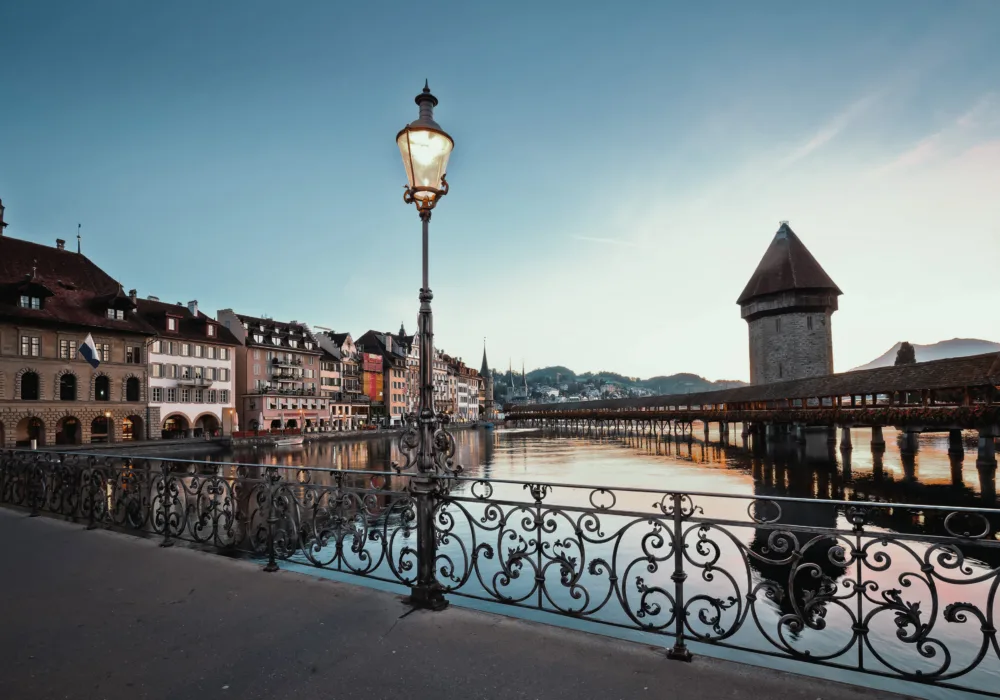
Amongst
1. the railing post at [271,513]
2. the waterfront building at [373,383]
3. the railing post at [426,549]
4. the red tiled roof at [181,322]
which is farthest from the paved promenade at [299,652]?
the waterfront building at [373,383]

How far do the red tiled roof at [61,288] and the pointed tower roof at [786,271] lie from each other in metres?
54.6

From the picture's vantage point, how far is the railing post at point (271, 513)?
5.80 meters

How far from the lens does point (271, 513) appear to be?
593 cm

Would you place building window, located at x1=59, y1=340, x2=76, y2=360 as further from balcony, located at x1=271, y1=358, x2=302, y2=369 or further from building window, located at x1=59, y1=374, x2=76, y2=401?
balcony, located at x1=271, y1=358, x2=302, y2=369

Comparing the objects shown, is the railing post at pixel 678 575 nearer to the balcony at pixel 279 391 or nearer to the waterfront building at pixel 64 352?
the waterfront building at pixel 64 352

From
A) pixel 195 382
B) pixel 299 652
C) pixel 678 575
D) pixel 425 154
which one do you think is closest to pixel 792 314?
pixel 195 382

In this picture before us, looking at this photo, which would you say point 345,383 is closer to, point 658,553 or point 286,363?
point 286,363

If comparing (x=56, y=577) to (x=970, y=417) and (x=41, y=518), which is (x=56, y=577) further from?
(x=970, y=417)

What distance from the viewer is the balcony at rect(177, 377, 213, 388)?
47844 millimetres

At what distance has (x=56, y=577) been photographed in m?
5.48

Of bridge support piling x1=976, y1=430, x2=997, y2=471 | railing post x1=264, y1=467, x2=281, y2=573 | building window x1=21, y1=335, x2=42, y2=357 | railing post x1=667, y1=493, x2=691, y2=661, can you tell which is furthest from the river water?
building window x1=21, y1=335, x2=42, y2=357

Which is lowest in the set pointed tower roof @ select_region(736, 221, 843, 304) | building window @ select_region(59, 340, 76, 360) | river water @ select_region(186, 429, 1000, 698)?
river water @ select_region(186, 429, 1000, 698)

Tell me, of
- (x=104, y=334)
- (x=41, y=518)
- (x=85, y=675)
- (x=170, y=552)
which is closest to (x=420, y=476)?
(x=85, y=675)

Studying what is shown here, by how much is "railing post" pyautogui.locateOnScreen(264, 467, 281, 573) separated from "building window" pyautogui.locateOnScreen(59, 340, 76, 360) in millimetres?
41081
